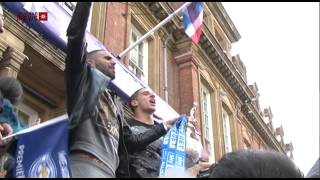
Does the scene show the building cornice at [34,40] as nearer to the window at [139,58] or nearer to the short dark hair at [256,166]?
the window at [139,58]

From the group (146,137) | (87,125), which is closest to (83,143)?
(87,125)

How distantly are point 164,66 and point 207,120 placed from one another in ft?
9.39

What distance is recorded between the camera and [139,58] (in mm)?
13203

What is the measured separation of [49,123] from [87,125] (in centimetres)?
47

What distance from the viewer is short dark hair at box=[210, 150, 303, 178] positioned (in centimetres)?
149

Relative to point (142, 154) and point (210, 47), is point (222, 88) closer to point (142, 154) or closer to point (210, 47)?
point (210, 47)

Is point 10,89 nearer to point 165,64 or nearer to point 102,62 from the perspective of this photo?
point 102,62

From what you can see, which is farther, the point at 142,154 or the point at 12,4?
the point at 12,4

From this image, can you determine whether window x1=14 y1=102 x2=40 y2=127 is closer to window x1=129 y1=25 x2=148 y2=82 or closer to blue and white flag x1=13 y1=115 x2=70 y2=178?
window x1=129 y1=25 x2=148 y2=82

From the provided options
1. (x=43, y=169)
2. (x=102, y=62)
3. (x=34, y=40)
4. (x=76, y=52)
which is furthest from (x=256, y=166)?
(x=34, y=40)

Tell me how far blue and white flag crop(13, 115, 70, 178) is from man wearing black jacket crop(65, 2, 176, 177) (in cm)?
32

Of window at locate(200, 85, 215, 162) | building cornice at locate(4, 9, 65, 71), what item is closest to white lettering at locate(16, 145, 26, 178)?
building cornice at locate(4, 9, 65, 71)

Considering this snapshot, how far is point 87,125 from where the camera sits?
294 centimetres

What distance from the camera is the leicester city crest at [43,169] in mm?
2181
